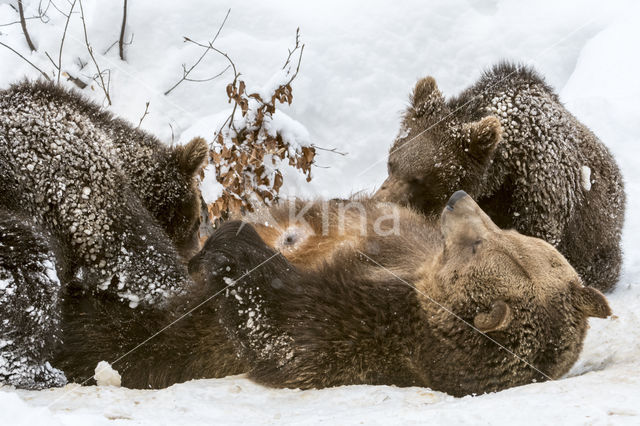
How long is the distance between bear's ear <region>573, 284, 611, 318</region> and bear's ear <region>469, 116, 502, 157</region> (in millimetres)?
1633

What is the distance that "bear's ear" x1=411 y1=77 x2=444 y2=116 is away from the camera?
242 inches

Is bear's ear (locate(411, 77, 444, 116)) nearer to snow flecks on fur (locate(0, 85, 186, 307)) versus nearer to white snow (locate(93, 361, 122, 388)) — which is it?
snow flecks on fur (locate(0, 85, 186, 307))

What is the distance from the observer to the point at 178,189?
17.6 ft

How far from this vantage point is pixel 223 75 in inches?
351

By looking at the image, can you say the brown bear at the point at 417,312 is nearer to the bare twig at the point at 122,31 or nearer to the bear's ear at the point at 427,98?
the bear's ear at the point at 427,98

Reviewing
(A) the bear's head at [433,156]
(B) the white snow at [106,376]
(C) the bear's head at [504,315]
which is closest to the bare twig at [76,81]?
(A) the bear's head at [433,156]

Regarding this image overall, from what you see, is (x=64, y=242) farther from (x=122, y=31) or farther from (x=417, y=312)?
(x=122, y=31)

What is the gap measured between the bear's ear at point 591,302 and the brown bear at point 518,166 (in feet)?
4.80

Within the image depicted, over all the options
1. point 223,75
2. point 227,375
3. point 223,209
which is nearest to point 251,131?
point 223,209

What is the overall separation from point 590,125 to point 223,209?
440cm

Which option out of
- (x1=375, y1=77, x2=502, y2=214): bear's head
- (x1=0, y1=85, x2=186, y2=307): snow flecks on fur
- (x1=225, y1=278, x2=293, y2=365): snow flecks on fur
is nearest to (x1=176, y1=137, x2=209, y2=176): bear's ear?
(x1=0, y1=85, x2=186, y2=307): snow flecks on fur

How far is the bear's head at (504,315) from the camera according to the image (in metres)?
4.16

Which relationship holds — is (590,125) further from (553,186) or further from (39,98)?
(39,98)

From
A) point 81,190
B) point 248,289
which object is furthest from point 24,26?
point 248,289
